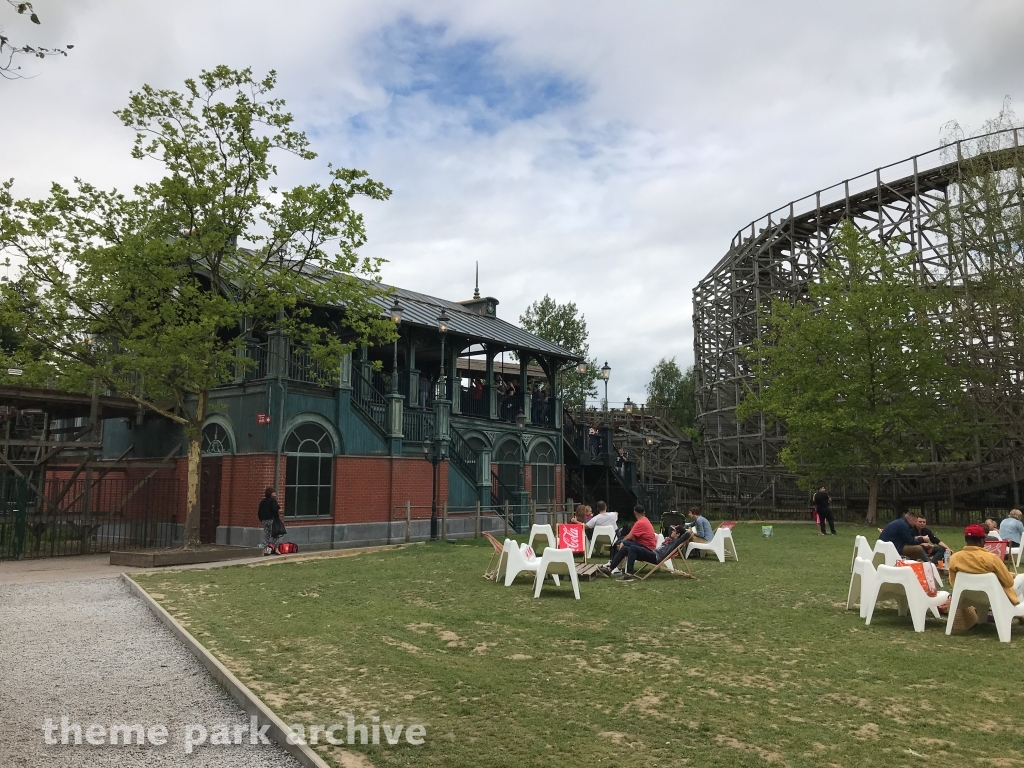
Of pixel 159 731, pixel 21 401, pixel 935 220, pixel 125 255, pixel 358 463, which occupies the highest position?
pixel 935 220

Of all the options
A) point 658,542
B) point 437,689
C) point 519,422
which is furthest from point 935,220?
point 437,689

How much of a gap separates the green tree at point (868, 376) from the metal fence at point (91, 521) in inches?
809

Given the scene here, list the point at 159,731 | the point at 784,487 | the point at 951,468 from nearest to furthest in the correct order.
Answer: the point at 159,731, the point at 951,468, the point at 784,487

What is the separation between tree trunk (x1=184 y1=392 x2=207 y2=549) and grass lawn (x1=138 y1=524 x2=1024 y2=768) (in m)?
5.16

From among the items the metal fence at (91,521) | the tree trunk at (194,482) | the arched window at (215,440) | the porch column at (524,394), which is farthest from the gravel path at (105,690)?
the porch column at (524,394)

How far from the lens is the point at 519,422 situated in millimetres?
27203

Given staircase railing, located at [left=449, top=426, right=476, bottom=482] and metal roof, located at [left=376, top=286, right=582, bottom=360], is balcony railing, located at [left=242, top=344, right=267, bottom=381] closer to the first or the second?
metal roof, located at [left=376, top=286, right=582, bottom=360]

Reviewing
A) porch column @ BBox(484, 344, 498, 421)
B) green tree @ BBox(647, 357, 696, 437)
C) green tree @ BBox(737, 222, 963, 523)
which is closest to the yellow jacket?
green tree @ BBox(737, 222, 963, 523)

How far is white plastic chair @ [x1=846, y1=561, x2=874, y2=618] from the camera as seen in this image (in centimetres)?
905

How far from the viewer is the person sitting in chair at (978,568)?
27.0ft

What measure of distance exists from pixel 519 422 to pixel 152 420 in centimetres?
1188

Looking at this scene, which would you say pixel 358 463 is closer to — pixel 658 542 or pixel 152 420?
pixel 152 420

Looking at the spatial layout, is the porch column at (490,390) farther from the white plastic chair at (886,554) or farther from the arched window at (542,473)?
the white plastic chair at (886,554)

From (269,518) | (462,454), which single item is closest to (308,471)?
(269,518)
